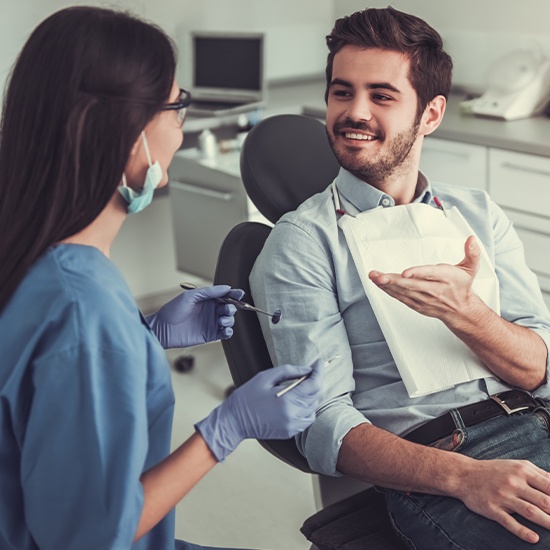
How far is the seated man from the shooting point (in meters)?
1.37

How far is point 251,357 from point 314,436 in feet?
0.58

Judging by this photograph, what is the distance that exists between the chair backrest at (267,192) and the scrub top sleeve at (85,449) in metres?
0.50

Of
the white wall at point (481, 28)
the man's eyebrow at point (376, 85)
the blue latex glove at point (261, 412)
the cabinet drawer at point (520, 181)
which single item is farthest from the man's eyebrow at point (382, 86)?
the white wall at point (481, 28)

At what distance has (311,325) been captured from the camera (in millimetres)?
1497

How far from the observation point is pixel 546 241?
9.18 feet

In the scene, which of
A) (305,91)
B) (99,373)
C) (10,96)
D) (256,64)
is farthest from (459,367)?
(305,91)

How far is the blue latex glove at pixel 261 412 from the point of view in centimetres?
113

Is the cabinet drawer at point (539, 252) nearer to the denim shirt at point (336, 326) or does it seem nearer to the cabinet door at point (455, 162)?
the cabinet door at point (455, 162)

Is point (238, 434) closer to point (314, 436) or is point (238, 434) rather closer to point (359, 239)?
point (314, 436)

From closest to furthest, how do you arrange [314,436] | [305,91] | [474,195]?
1. [314,436]
2. [474,195]
3. [305,91]

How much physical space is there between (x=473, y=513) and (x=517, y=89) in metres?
2.14

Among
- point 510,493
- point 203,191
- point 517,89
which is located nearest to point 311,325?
point 510,493

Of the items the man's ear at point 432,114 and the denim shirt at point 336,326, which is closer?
the denim shirt at point 336,326

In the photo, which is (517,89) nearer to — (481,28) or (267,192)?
(481,28)
